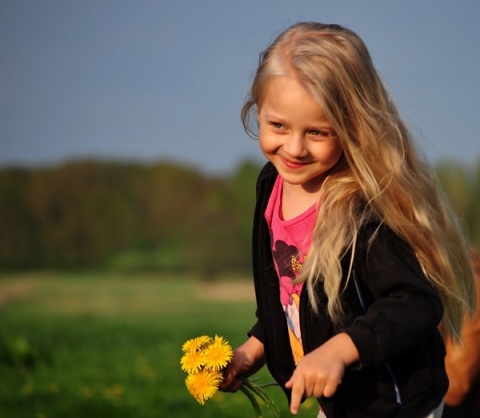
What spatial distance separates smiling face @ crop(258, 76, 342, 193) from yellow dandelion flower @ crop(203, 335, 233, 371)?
52cm

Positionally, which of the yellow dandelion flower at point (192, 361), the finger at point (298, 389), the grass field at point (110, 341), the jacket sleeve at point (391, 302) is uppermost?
the jacket sleeve at point (391, 302)

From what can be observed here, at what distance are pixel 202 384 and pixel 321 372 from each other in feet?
1.64

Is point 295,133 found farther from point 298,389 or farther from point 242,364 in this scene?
point 242,364

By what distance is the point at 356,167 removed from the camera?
263 centimetres

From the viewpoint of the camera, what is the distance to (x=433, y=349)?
267cm

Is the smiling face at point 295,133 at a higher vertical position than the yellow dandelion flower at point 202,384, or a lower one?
higher

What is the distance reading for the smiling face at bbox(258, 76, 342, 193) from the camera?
8.24ft

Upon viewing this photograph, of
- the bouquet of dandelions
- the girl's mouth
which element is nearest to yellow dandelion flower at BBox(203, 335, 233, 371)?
the bouquet of dandelions

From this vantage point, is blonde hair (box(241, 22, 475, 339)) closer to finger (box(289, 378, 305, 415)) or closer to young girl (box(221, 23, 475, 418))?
young girl (box(221, 23, 475, 418))

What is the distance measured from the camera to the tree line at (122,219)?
9117 millimetres

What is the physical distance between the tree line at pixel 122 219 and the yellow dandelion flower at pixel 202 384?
6275mm

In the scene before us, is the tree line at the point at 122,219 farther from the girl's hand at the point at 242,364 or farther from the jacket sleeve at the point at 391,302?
the jacket sleeve at the point at 391,302

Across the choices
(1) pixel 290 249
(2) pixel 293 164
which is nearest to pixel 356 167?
(2) pixel 293 164

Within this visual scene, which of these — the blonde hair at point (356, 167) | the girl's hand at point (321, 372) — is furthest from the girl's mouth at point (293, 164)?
the girl's hand at point (321, 372)
